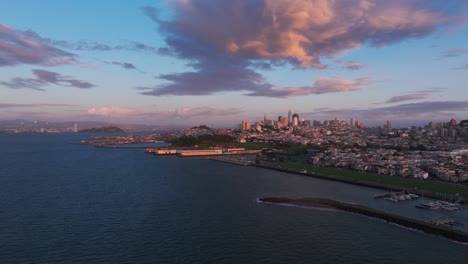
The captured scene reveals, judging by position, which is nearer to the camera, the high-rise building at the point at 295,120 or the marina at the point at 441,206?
the marina at the point at 441,206

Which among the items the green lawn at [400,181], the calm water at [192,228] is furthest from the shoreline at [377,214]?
the green lawn at [400,181]

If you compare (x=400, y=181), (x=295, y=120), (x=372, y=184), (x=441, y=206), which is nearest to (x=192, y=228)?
(x=441, y=206)

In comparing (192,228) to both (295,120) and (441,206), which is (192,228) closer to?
(441,206)

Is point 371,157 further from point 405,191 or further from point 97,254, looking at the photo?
point 97,254

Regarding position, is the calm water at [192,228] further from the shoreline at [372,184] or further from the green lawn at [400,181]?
the green lawn at [400,181]

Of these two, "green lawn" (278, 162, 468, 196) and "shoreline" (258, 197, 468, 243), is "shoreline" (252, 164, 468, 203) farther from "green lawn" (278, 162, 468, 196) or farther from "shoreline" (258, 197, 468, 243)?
"shoreline" (258, 197, 468, 243)

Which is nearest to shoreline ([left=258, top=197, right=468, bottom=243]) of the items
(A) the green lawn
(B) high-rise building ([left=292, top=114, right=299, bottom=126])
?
(A) the green lawn

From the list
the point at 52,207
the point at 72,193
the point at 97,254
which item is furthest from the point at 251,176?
the point at 97,254
